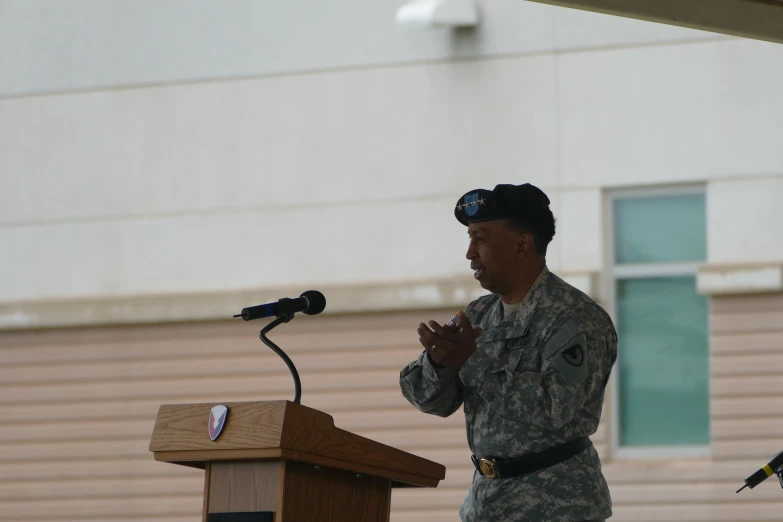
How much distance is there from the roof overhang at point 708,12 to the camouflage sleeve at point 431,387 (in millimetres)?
1524

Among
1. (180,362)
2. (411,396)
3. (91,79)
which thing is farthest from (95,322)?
(411,396)

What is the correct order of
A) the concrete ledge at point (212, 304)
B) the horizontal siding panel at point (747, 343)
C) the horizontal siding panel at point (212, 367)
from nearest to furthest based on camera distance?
1. the horizontal siding panel at point (747, 343)
2. the concrete ledge at point (212, 304)
3. the horizontal siding panel at point (212, 367)

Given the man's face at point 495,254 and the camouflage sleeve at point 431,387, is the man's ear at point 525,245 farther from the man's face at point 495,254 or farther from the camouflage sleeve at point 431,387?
the camouflage sleeve at point 431,387

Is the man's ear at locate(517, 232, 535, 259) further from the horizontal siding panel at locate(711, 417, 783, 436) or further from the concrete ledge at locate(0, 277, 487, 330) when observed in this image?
the horizontal siding panel at locate(711, 417, 783, 436)

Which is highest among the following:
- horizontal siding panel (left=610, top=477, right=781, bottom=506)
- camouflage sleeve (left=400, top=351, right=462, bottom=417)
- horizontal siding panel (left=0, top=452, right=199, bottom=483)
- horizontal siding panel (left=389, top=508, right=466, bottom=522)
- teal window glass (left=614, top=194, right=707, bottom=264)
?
teal window glass (left=614, top=194, right=707, bottom=264)

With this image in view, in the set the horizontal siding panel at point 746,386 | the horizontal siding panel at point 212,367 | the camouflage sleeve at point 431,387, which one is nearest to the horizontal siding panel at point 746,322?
the horizontal siding panel at point 746,386

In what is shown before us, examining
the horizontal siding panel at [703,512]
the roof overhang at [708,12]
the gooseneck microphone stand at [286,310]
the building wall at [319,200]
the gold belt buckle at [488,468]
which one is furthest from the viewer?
the building wall at [319,200]

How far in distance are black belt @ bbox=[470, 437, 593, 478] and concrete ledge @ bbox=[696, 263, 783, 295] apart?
4679 mm

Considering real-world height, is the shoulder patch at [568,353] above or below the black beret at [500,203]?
below

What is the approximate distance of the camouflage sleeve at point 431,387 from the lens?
3842 mm

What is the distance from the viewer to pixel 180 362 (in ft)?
30.1

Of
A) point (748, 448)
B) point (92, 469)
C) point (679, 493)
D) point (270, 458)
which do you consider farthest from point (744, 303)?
point (270, 458)

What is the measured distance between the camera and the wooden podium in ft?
10.5

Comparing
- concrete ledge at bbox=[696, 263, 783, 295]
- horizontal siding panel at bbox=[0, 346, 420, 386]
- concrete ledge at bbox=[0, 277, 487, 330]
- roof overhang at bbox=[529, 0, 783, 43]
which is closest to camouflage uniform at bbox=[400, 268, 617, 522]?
roof overhang at bbox=[529, 0, 783, 43]
